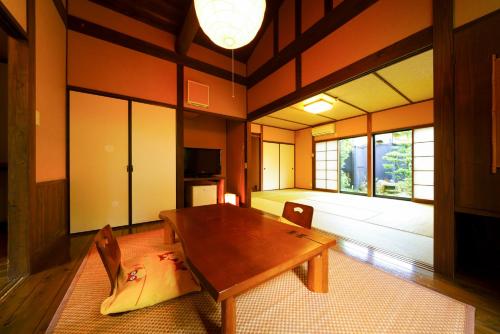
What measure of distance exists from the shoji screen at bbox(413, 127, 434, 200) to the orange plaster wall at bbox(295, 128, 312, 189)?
3.14 m

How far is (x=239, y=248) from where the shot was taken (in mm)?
1077

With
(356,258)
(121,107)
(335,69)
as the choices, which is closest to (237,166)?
(121,107)

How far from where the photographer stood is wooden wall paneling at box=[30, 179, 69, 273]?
69.1 inches

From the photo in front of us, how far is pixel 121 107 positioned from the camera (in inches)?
111

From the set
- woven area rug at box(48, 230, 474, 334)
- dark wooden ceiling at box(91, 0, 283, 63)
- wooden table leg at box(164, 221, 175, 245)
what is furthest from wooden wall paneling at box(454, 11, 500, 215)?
dark wooden ceiling at box(91, 0, 283, 63)

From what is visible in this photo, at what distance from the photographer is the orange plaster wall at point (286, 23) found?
3158 mm

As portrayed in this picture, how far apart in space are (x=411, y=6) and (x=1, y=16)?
3.36m

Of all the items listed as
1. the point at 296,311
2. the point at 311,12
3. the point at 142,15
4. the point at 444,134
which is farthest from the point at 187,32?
the point at 296,311

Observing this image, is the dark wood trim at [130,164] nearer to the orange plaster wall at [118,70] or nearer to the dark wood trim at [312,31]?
the orange plaster wall at [118,70]

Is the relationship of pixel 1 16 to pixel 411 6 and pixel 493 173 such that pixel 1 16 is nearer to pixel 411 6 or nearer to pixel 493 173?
pixel 411 6

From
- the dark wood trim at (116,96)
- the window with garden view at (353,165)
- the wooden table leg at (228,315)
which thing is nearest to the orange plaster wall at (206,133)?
the dark wood trim at (116,96)

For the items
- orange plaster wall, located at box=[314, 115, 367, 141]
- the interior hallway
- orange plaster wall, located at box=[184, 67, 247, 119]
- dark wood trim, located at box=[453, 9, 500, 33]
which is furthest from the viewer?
orange plaster wall, located at box=[314, 115, 367, 141]

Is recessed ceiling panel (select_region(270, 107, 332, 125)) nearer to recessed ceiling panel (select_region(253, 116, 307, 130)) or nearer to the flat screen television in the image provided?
recessed ceiling panel (select_region(253, 116, 307, 130))

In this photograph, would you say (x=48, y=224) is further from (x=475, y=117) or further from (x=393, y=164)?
(x=393, y=164)
